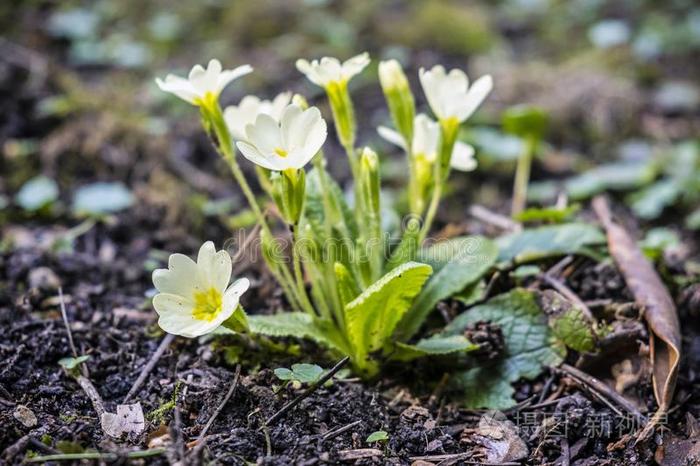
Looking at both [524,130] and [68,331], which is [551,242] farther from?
[68,331]

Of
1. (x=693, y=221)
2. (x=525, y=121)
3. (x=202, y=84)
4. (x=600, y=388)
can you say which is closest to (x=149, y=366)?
(x=202, y=84)

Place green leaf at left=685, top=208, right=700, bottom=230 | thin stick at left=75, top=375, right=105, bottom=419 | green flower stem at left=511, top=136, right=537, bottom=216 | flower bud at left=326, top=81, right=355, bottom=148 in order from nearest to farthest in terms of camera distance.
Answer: thin stick at left=75, top=375, right=105, bottom=419 < flower bud at left=326, top=81, right=355, bottom=148 < green leaf at left=685, top=208, right=700, bottom=230 < green flower stem at left=511, top=136, right=537, bottom=216

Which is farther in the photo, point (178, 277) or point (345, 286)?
point (345, 286)

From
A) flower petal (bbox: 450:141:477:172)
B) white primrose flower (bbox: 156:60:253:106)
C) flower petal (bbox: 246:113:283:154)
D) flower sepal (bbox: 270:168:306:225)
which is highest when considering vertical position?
white primrose flower (bbox: 156:60:253:106)

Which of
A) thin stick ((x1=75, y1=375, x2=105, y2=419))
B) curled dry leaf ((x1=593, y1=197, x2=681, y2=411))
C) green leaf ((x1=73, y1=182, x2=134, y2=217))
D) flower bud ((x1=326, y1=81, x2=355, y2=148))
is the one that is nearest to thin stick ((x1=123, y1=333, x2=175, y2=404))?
thin stick ((x1=75, y1=375, x2=105, y2=419))

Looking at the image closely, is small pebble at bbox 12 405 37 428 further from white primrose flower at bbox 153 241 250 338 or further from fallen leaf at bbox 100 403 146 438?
white primrose flower at bbox 153 241 250 338

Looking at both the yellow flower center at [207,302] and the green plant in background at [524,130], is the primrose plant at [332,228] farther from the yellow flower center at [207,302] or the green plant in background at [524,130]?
the green plant in background at [524,130]

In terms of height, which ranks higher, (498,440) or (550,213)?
(550,213)
